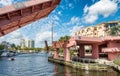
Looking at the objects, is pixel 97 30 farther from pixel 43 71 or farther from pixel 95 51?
pixel 43 71

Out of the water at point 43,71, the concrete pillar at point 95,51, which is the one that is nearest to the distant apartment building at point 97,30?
the concrete pillar at point 95,51

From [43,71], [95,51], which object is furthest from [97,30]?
[43,71]

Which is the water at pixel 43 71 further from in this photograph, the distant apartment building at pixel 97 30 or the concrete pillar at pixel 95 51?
the distant apartment building at pixel 97 30

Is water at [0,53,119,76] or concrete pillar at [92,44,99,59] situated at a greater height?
concrete pillar at [92,44,99,59]

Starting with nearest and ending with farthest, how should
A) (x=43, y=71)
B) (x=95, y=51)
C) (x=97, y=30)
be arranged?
(x=43, y=71), (x=95, y=51), (x=97, y=30)

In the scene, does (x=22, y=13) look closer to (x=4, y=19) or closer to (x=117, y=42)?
(x=4, y=19)

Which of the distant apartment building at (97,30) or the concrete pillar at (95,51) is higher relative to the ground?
the distant apartment building at (97,30)

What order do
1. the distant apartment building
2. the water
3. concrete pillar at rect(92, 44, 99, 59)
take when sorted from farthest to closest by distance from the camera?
the distant apartment building < concrete pillar at rect(92, 44, 99, 59) < the water

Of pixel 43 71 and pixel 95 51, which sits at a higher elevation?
pixel 95 51

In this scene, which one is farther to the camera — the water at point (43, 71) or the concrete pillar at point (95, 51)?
the concrete pillar at point (95, 51)

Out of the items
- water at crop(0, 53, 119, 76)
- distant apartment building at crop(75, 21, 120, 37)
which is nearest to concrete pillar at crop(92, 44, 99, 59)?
water at crop(0, 53, 119, 76)

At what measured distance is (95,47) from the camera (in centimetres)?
5606

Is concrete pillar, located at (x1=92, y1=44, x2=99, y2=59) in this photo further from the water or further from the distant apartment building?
the distant apartment building

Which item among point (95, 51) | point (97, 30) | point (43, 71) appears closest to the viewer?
point (43, 71)
